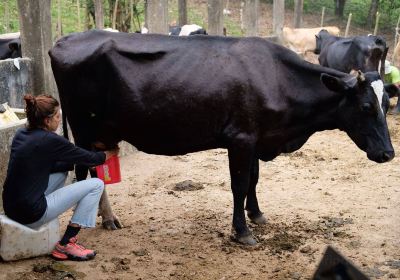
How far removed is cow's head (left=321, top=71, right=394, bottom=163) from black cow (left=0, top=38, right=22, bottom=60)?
6.62m

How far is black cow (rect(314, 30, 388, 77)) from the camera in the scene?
35.5 ft

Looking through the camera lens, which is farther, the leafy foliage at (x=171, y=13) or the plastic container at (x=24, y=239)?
the leafy foliage at (x=171, y=13)

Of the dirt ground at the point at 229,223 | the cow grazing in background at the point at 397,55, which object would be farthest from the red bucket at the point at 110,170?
the cow grazing in background at the point at 397,55

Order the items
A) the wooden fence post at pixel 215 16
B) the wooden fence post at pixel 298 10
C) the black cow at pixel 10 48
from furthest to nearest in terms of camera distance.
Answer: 1. the wooden fence post at pixel 298 10
2. the black cow at pixel 10 48
3. the wooden fence post at pixel 215 16

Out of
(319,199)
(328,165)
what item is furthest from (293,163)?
(319,199)

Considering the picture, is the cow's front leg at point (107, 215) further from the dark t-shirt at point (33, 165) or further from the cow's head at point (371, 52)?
the cow's head at point (371, 52)

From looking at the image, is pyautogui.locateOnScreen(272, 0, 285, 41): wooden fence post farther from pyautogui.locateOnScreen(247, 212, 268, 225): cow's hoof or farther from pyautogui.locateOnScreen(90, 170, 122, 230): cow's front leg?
pyautogui.locateOnScreen(90, 170, 122, 230): cow's front leg

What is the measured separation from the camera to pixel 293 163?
7402 mm

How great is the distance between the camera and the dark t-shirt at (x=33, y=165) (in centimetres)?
406

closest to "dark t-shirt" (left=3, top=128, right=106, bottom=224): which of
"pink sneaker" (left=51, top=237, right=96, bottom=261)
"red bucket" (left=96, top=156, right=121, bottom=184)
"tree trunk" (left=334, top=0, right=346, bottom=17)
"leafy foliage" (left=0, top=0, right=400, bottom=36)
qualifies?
"pink sneaker" (left=51, top=237, right=96, bottom=261)

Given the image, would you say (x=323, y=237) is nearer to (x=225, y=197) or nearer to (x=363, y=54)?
(x=225, y=197)

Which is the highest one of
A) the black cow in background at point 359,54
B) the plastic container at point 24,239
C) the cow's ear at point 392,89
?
the cow's ear at point 392,89

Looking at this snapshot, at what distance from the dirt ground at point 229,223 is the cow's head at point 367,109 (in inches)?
34.5

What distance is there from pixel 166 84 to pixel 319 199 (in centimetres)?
232
